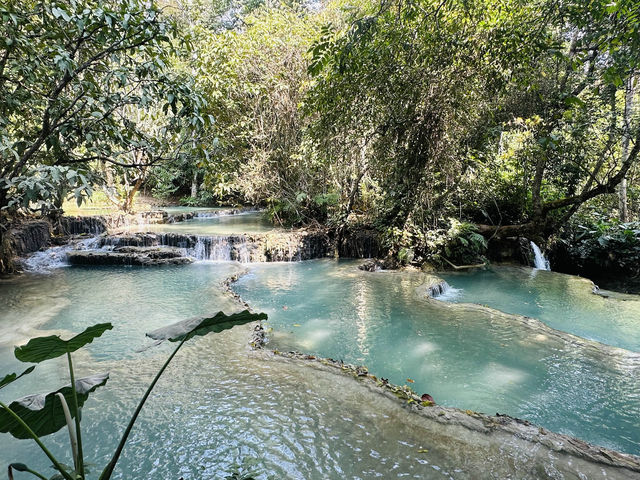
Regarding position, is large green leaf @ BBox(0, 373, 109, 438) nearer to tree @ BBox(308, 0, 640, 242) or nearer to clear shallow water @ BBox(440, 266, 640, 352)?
tree @ BBox(308, 0, 640, 242)

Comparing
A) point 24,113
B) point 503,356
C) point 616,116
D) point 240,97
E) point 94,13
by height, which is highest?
point 240,97

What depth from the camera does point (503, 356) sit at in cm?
452

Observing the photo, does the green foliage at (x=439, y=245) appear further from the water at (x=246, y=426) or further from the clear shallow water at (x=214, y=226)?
the clear shallow water at (x=214, y=226)

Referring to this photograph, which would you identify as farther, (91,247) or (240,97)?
(240,97)

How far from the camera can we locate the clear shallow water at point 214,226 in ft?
42.5

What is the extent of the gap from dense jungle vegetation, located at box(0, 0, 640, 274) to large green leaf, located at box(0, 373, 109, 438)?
1909 mm

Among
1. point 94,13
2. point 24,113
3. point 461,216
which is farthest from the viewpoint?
point 461,216

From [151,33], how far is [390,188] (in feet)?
22.7

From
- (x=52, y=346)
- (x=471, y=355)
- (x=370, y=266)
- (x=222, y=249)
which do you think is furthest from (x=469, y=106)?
(x=52, y=346)

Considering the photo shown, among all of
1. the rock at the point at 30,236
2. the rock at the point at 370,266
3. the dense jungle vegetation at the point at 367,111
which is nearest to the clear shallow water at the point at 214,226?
the dense jungle vegetation at the point at 367,111

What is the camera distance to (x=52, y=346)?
1491 mm

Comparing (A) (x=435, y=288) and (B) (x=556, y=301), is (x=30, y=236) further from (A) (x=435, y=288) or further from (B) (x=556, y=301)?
(B) (x=556, y=301)

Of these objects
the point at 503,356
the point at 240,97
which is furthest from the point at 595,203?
the point at 240,97

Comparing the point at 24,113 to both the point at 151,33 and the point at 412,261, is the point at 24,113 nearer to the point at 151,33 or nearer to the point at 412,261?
the point at 151,33
